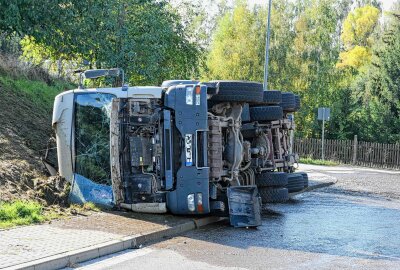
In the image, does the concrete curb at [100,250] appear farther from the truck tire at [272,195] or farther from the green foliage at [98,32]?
the green foliage at [98,32]

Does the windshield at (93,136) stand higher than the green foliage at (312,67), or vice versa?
the green foliage at (312,67)

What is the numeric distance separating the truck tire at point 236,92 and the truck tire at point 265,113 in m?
1.68

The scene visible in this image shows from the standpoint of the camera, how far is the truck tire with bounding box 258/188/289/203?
14586 mm

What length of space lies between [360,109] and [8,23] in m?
29.7

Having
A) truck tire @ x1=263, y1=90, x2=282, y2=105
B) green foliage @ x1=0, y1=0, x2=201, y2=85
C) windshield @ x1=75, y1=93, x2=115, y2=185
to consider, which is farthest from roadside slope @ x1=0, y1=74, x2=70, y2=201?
truck tire @ x1=263, y1=90, x2=282, y2=105

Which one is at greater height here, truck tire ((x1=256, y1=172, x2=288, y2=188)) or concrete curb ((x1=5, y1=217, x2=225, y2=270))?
truck tire ((x1=256, y1=172, x2=288, y2=188))

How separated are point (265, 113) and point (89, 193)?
4.74 m

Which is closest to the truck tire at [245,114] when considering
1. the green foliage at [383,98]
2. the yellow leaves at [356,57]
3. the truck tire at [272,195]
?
the truck tire at [272,195]

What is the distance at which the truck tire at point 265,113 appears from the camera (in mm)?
14796

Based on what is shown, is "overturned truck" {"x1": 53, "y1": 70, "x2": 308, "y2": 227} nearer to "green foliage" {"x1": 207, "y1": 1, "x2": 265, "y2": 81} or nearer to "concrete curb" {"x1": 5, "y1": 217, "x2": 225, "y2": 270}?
"concrete curb" {"x1": 5, "y1": 217, "x2": 225, "y2": 270}

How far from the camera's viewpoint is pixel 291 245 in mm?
10133

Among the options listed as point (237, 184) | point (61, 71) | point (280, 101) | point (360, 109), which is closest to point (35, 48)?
point (61, 71)

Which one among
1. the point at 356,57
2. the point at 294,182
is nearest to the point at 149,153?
the point at 294,182

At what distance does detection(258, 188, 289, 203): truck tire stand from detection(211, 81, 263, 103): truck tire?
2.42m
